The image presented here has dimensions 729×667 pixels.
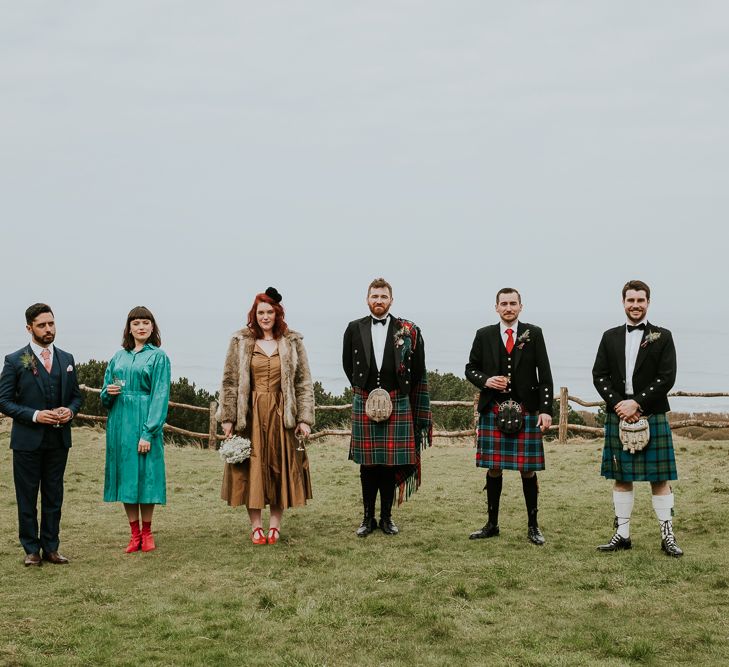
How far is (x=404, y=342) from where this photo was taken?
597cm

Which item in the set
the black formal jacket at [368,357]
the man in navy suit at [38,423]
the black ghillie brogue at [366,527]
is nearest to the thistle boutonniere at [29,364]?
the man in navy suit at [38,423]

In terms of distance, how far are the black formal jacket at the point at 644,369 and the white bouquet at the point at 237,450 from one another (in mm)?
2395

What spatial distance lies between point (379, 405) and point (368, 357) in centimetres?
35

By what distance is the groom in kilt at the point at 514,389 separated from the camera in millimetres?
5668

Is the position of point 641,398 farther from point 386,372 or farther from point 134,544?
point 134,544

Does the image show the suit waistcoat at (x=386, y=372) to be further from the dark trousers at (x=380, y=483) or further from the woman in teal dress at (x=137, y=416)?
the woman in teal dress at (x=137, y=416)

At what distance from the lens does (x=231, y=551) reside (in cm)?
566

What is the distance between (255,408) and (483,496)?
318cm

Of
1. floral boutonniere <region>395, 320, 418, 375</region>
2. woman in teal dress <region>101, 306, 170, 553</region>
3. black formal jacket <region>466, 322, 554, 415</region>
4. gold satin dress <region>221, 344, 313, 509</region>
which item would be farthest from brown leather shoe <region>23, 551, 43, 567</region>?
black formal jacket <region>466, 322, 554, 415</region>

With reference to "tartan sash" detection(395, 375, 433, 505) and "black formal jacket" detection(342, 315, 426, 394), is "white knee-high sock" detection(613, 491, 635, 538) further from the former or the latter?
"black formal jacket" detection(342, 315, 426, 394)

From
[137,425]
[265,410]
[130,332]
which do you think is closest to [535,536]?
[265,410]

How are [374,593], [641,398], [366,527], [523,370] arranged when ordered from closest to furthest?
[374,593] < [641,398] < [523,370] < [366,527]

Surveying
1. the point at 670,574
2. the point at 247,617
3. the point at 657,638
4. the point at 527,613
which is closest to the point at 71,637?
the point at 247,617

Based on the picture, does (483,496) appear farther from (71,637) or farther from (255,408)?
(71,637)
